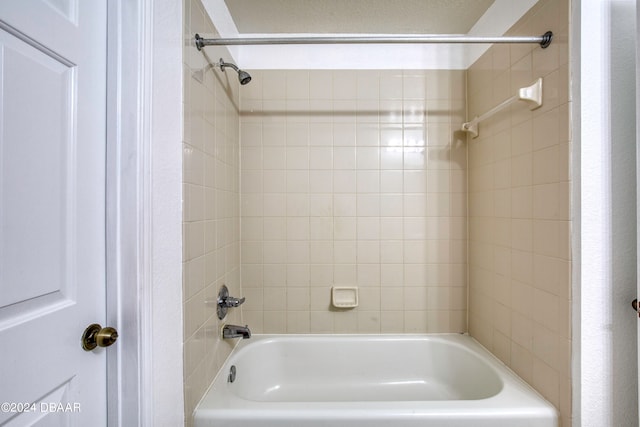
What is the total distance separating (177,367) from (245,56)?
1.58 metres

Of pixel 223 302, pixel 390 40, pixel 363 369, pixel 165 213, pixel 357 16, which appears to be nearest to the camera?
pixel 165 213

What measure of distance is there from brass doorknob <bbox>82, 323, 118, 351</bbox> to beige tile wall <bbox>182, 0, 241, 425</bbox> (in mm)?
203

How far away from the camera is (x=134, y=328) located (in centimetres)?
76

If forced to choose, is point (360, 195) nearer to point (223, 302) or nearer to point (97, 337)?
point (223, 302)

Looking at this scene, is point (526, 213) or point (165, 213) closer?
point (165, 213)

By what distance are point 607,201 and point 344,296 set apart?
1178 millimetres

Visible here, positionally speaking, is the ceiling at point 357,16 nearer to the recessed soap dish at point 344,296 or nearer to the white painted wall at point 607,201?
the white painted wall at point 607,201

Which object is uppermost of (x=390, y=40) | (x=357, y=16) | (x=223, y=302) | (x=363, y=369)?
(x=357, y=16)

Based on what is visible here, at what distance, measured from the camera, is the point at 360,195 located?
1.61 m

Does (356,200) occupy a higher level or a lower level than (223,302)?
higher

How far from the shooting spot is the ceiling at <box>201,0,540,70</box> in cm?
134

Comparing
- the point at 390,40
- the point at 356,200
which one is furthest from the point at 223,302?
the point at 390,40

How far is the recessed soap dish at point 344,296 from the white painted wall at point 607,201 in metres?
0.96

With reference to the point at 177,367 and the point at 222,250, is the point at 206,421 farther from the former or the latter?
the point at 222,250
